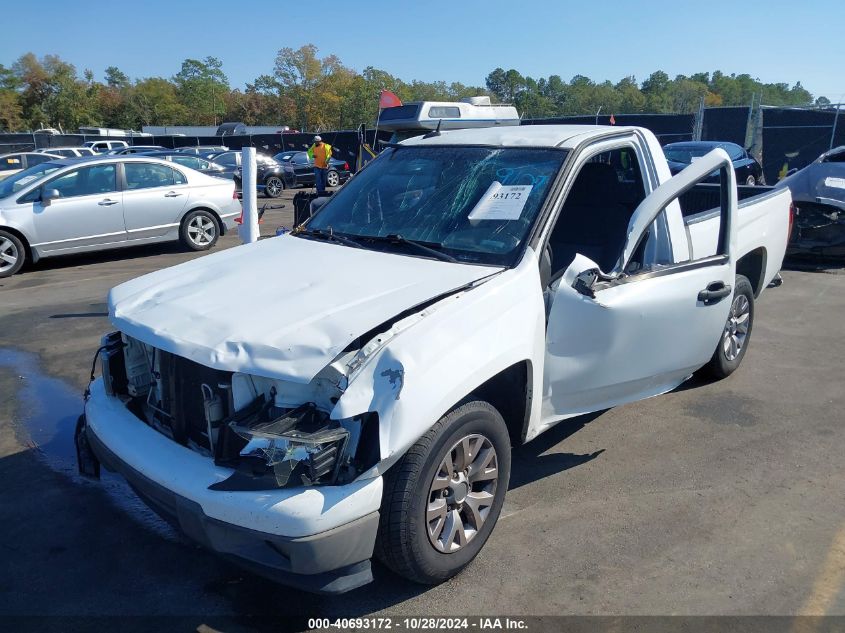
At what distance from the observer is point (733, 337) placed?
545cm

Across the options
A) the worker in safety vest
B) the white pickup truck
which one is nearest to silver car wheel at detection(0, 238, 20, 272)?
the white pickup truck

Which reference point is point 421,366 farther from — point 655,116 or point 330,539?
point 655,116

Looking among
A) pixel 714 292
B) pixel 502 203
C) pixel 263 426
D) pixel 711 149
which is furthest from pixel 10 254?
pixel 711 149

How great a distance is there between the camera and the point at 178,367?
2.94 meters

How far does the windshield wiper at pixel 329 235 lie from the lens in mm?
3987

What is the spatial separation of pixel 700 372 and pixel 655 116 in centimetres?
1969

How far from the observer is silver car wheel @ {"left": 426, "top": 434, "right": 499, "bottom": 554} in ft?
9.55

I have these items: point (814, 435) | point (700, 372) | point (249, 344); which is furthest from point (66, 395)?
point (814, 435)

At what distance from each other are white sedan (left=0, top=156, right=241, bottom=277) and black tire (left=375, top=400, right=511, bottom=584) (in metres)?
9.34

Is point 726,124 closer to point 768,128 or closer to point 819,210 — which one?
point 768,128

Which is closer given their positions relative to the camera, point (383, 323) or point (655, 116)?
A: point (383, 323)

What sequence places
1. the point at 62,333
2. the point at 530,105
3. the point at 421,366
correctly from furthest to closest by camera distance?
the point at 530,105 → the point at 62,333 → the point at 421,366

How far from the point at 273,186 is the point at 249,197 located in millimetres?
16362

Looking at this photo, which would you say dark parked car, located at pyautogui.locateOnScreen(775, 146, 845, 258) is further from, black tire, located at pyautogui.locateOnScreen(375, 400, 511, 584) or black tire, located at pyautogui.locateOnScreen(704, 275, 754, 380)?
black tire, located at pyautogui.locateOnScreen(375, 400, 511, 584)
